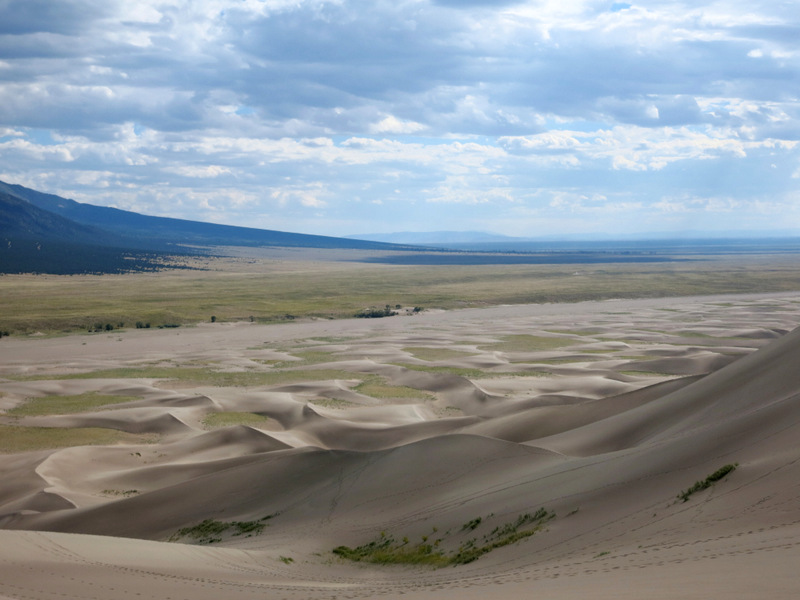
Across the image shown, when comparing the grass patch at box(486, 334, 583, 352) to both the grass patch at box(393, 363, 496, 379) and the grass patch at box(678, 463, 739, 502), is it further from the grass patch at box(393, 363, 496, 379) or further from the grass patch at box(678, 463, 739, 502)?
the grass patch at box(678, 463, 739, 502)

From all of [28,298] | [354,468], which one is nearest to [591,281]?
[28,298]

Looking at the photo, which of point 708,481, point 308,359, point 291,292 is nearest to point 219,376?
point 308,359

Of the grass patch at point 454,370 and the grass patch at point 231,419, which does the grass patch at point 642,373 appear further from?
the grass patch at point 231,419

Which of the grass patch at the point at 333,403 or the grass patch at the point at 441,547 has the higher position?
the grass patch at the point at 441,547

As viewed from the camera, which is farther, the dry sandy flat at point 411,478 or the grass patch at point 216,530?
the grass patch at point 216,530

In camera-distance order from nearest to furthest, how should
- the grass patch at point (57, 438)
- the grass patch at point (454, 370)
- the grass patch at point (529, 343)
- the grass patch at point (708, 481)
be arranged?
1. the grass patch at point (708, 481)
2. the grass patch at point (57, 438)
3. the grass patch at point (454, 370)
4. the grass patch at point (529, 343)

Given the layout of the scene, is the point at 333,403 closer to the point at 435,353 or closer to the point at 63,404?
the point at 63,404

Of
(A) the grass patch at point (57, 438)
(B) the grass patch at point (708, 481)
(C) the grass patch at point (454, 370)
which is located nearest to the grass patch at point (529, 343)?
(C) the grass patch at point (454, 370)

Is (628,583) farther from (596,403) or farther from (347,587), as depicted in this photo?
(596,403)
